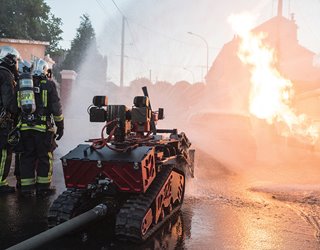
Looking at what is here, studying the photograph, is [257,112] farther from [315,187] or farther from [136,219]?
[136,219]

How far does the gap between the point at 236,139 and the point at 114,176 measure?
11.1 metres

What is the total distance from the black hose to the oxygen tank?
7.95 ft

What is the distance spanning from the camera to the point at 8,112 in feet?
22.0

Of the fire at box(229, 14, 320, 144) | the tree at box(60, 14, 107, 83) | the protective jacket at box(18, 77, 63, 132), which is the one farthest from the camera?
the tree at box(60, 14, 107, 83)

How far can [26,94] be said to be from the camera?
617 cm

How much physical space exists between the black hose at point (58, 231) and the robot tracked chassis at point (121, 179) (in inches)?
11.0

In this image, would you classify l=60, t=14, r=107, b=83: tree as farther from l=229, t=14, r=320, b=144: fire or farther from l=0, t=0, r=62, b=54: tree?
l=229, t=14, r=320, b=144: fire

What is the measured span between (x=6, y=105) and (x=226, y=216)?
12.7 feet

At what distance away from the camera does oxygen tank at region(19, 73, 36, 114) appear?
616 cm

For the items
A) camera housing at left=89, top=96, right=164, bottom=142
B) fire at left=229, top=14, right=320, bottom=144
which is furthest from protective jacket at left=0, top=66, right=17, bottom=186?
fire at left=229, top=14, right=320, bottom=144

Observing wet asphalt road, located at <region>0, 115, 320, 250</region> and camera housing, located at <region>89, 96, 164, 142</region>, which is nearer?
wet asphalt road, located at <region>0, 115, 320, 250</region>

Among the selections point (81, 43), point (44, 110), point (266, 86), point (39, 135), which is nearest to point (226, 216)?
point (39, 135)

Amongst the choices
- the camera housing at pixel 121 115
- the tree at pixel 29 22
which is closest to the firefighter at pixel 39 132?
the camera housing at pixel 121 115

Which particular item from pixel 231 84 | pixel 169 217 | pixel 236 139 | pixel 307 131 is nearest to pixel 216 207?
pixel 169 217
